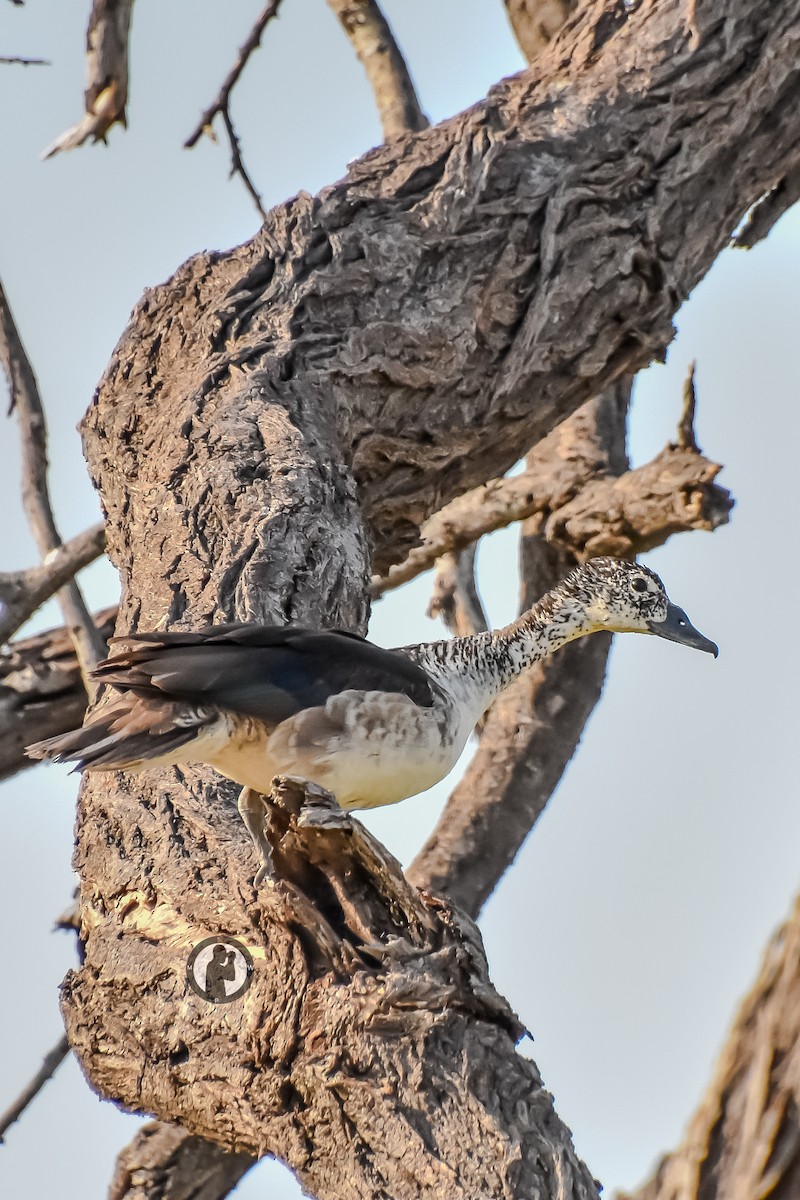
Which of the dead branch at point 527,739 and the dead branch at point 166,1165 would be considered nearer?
the dead branch at point 166,1165

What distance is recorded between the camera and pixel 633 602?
563cm

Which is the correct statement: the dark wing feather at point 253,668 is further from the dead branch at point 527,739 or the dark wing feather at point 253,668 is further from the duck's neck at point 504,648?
the dead branch at point 527,739

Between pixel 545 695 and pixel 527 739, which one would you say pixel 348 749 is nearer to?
pixel 527 739

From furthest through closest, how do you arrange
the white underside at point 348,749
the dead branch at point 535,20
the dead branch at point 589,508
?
the dead branch at point 535,20
the dead branch at point 589,508
the white underside at point 348,749

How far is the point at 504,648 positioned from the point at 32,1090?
2353mm

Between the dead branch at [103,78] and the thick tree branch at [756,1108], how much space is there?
5010 mm

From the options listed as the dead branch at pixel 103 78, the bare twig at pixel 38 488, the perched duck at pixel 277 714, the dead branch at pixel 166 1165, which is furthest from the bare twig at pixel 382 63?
the dead branch at pixel 166 1165

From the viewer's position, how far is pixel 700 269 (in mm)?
6426

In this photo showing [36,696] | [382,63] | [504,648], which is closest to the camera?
[504,648]

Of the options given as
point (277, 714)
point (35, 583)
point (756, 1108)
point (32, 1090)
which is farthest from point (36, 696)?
point (756, 1108)

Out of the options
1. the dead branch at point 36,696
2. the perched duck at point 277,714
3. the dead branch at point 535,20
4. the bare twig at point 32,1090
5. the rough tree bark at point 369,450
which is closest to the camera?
the rough tree bark at point 369,450

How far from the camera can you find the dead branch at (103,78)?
6785mm

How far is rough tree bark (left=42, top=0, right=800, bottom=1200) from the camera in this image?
10.6 feet

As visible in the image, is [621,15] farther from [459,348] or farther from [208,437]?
[208,437]
